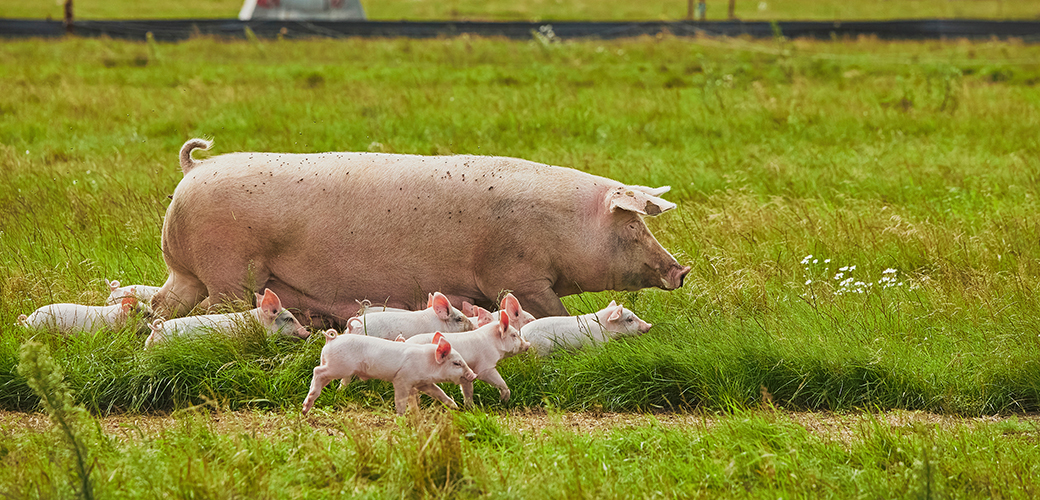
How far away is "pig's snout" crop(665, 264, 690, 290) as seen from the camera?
210 inches

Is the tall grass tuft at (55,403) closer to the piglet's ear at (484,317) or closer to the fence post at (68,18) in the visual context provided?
the piglet's ear at (484,317)

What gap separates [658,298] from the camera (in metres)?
5.73

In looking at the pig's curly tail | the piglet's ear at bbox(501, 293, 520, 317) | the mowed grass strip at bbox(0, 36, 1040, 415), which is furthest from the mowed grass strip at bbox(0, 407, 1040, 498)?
the pig's curly tail

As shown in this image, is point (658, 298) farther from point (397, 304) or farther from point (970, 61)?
point (970, 61)

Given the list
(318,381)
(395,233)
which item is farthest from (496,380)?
(395,233)

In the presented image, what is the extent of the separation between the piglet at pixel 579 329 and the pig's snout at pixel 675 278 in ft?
1.43

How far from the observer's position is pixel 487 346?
436cm

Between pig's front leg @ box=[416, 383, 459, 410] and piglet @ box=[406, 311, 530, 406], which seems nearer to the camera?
pig's front leg @ box=[416, 383, 459, 410]

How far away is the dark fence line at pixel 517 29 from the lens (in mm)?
25031

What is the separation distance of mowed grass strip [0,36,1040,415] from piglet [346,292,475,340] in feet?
0.98

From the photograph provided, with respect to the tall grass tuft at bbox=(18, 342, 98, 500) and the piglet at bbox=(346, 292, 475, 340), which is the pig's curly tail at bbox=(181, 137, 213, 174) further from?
the tall grass tuft at bbox=(18, 342, 98, 500)

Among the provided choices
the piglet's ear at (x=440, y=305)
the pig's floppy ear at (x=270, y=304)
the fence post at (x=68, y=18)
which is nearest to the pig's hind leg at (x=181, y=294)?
the pig's floppy ear at (x=270, y=304)

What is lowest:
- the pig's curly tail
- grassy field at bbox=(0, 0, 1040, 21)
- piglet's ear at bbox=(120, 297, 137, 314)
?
grassy field at bbox=(0, 0, 1040, 21)

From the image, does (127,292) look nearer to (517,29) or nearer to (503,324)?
(503,324)
